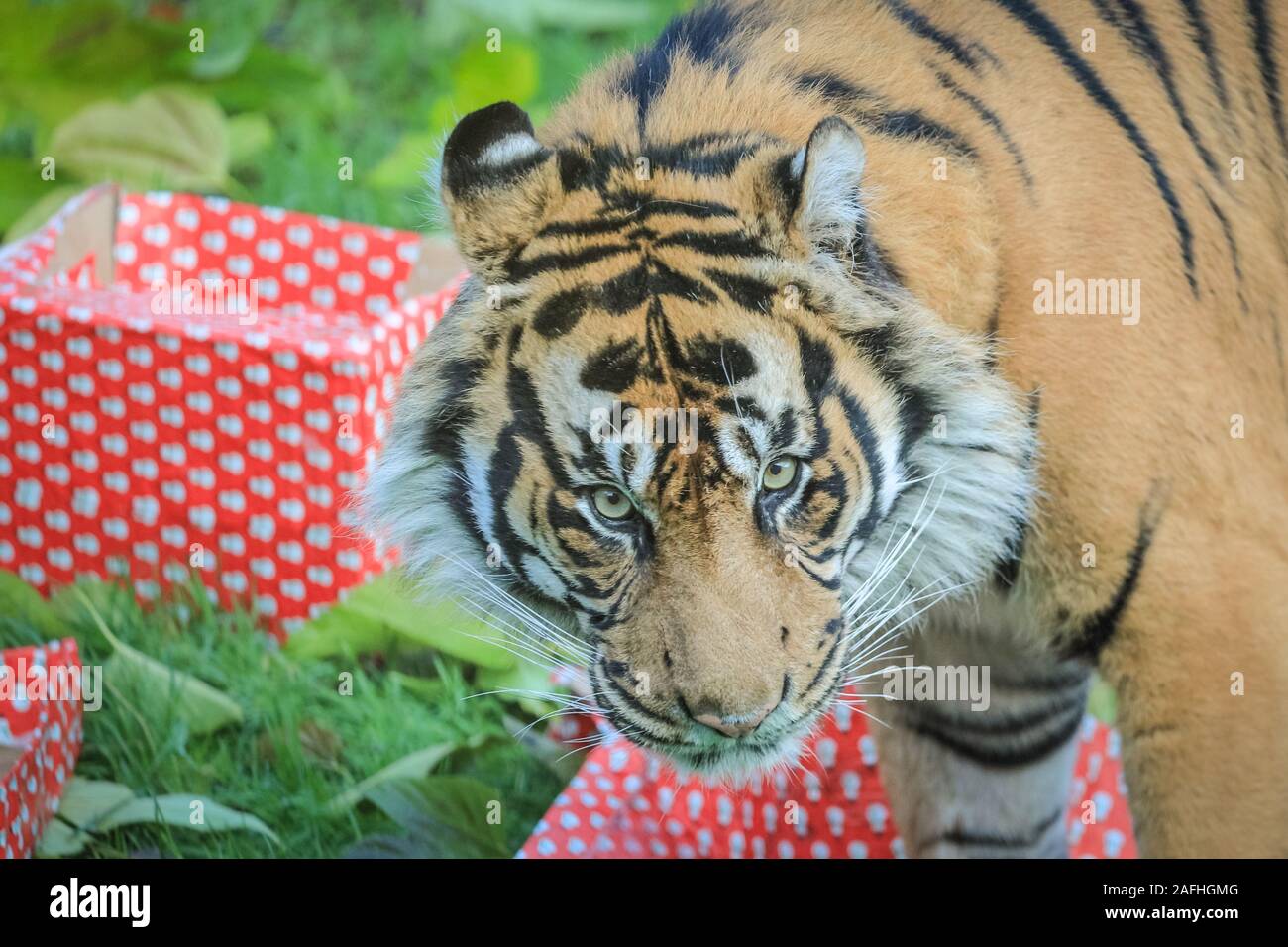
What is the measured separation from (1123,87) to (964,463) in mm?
362

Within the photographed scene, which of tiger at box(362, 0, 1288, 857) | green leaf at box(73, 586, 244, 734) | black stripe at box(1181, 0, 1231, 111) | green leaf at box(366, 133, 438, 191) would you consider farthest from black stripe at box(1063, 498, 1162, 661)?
green leaf at box(366, 133, 438, 191)

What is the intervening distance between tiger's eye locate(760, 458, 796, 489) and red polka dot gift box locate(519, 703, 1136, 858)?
619mm

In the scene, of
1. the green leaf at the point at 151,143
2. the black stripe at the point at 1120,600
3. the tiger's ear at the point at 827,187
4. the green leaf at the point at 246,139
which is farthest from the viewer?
the green leaf at the point at 246,139

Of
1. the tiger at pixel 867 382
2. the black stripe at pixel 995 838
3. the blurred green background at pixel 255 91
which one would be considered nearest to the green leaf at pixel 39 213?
the blurred green background at pixel 255 91

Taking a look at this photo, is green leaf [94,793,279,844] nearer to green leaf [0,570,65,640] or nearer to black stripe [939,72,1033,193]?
green leaf [0,570,65,640]

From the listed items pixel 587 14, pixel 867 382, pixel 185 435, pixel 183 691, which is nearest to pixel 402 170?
pixel 587 14

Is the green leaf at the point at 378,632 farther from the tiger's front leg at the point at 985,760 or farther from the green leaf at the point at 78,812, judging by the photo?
the tiger's front leg at the point at 985,760

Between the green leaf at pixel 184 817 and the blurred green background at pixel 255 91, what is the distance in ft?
3.51

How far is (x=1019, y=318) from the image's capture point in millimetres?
1206

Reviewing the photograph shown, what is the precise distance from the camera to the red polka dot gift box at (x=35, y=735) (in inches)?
59.6

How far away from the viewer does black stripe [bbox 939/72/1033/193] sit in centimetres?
123
